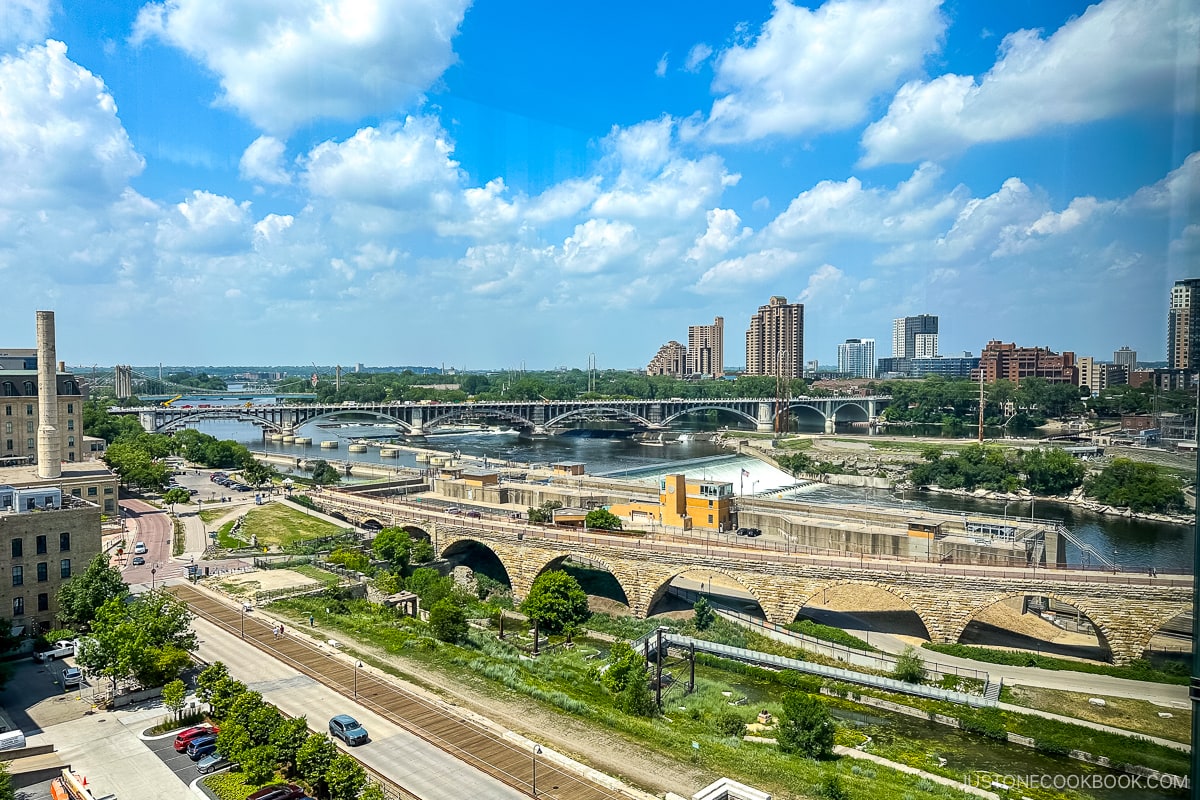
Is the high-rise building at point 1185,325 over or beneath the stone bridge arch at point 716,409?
over

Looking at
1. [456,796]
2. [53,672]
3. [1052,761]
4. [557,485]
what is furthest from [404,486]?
[1052,761]

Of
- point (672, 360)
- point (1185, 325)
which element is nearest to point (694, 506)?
point (1185, 325)

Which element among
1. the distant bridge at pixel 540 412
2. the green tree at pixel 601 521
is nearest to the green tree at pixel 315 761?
the green tree at pixel 601 521

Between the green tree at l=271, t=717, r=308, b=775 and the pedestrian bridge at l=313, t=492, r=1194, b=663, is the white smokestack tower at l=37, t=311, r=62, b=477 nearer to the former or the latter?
the pedestrian bridge at l=313, t=492, r=1194, b=663

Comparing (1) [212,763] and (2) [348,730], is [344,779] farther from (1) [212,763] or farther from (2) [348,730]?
(1) [212,763]

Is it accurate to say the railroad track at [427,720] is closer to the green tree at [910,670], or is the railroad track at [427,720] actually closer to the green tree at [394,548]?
the green tree at [394,548]

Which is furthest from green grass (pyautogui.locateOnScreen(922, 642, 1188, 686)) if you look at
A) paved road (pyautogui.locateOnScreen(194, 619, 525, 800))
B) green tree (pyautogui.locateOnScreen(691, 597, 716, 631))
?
paved road (pyautogui.locateOnScreen(194, 619, 525, 800))

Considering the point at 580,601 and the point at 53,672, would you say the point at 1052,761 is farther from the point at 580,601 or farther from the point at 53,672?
the point at 53,672
